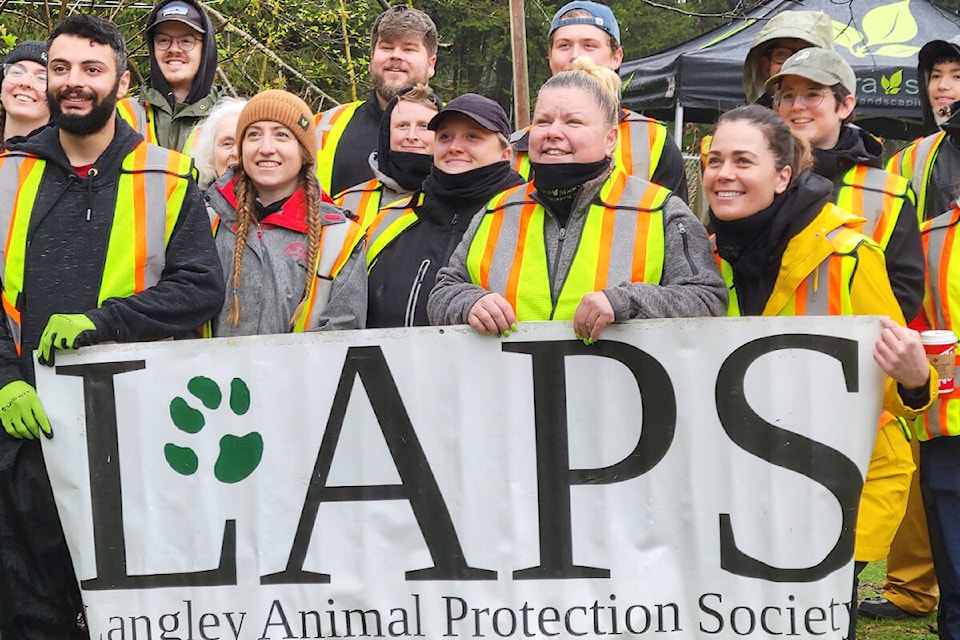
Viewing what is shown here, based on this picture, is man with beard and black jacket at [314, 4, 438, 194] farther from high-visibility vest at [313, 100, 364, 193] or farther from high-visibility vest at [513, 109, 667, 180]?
high-visibility vest at [513, 109, 667, 180]

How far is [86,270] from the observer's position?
13.8 ft

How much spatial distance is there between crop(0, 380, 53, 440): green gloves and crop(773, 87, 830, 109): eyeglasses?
9.43ft

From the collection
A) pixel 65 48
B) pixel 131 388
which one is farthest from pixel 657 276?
pixel 65 48

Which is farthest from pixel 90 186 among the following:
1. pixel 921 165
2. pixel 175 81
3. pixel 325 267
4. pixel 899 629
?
pixel 899 629

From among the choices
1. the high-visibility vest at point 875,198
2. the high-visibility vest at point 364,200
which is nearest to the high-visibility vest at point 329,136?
the high-visibility vest at point 364,200

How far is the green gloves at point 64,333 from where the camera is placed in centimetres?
399

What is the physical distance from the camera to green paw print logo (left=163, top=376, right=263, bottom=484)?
410cm

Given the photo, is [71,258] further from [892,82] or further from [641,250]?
[892,82]

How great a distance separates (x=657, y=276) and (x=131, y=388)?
1.73 m

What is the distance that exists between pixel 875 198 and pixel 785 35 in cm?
123

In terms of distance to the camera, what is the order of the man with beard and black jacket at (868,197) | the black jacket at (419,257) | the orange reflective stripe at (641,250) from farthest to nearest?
1. the black jacket at (419,257)
2. the man with beard and black jacket at (868,197)
3. the orange reflective stripe at (641,250)

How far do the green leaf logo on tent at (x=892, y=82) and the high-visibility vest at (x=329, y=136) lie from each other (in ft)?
25.3

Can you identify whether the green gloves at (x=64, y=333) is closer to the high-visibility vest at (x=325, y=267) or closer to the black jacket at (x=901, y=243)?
the high-visibility vest at (x=325, y=267)

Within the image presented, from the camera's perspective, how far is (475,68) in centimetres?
2414
